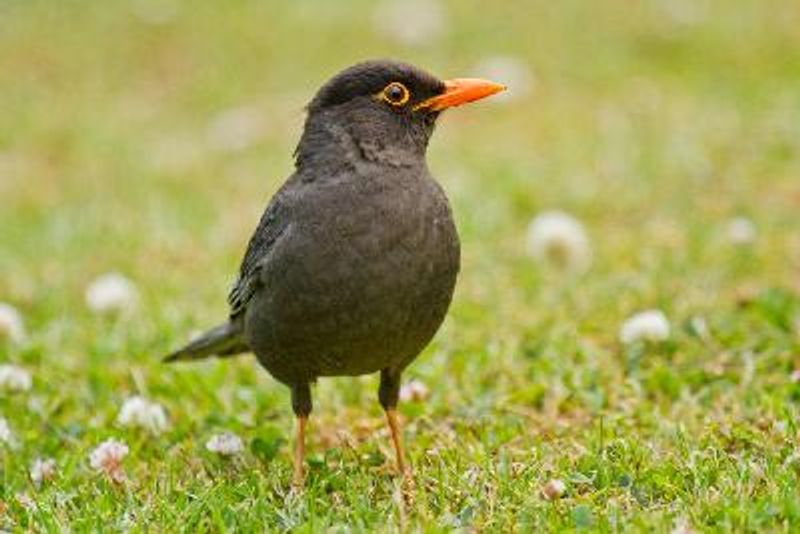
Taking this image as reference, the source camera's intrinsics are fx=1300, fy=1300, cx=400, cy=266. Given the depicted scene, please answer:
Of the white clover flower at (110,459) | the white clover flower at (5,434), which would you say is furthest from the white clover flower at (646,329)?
the white clover flower at (5,434)

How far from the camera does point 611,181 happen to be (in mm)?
8859

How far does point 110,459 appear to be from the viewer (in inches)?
184

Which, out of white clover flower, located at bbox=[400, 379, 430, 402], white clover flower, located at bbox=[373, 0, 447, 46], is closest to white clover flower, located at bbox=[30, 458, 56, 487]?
white clover flower, located at bbox=[400, 379, 430, 402]

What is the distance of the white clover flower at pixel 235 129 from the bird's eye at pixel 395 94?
21.0 feet

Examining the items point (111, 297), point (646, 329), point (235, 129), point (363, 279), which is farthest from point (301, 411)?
point (235, 129)

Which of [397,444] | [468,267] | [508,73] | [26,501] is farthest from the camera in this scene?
[508,73]

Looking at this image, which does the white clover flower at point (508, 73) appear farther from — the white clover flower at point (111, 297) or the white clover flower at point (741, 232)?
the white clover flower at point (111, 297)

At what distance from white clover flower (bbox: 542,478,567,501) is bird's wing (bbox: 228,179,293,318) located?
1280 mm

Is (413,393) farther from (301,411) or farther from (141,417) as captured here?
(141,417)

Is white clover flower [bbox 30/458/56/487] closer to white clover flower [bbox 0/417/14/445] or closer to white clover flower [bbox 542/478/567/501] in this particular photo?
white clover flower [bbox 0/417/14/445]

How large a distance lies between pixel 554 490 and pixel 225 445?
4.55 ft

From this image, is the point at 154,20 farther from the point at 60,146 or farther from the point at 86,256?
the point at 86,256

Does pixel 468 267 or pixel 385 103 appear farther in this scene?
pixel 468 267

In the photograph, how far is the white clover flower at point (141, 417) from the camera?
5.21 meters
